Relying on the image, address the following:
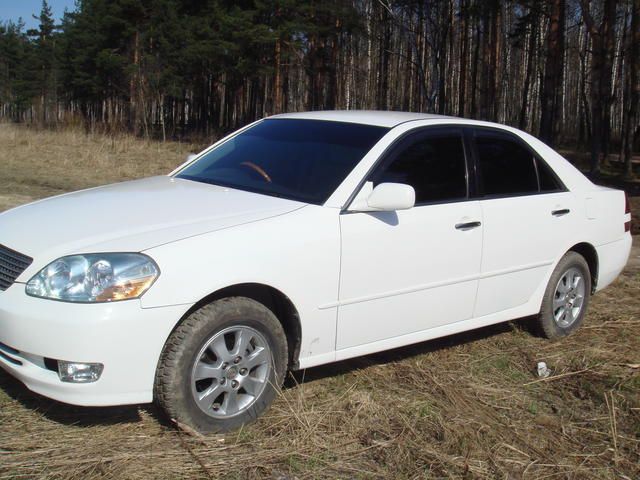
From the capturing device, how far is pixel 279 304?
3.87 meters

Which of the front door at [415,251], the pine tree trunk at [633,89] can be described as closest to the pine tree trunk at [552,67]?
the pine tree trunk at [633,89]

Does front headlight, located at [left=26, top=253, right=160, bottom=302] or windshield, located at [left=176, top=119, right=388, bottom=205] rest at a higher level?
windshield, located at [left=176, top=119, right=388, bottom=205]

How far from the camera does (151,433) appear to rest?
356 centimetres

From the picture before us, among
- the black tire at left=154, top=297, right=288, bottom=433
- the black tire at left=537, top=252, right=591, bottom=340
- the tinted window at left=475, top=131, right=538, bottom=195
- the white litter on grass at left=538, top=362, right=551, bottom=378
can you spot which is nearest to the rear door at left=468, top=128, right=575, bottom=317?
the tinted window at left=475, top=131, right=538, bottom=195

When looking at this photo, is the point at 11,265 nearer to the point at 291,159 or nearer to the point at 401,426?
the point at 291,159

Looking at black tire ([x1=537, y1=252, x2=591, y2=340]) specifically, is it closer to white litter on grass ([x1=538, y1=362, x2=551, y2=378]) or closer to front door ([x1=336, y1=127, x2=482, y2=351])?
white litter on grass ([x1=538, y1=362, x2=551, y2=378])

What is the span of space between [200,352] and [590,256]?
3.60 m

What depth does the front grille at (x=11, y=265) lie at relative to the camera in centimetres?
343

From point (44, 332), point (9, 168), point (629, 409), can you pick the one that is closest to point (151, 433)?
point (44, 332)

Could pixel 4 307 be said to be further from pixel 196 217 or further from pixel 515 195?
pixel 515 195

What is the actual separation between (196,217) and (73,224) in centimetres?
62

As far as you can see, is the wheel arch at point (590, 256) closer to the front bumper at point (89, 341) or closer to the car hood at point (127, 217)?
the car hood at point (127, 217)

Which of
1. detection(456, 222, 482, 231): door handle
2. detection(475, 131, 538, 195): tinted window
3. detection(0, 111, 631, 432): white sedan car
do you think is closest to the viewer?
detection(0, 111, 631, 432): white sedan car

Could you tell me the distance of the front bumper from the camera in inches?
125
